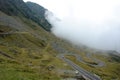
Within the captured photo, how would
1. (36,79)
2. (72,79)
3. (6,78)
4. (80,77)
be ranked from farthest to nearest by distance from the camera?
(80,77) → (72,79) → (36,79) → (6,78)

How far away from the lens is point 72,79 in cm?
8875

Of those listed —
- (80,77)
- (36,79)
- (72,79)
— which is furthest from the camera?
(80,77)

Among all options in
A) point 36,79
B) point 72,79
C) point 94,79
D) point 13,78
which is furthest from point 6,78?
point 94,79

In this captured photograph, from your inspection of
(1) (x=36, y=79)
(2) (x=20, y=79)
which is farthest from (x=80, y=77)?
(2) (x=20, y=79)

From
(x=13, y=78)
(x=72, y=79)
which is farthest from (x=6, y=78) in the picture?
(x=72, y=79)

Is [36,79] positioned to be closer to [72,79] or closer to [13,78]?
[13,78]

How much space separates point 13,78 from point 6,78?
188cm

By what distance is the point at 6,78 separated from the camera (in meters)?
53.1

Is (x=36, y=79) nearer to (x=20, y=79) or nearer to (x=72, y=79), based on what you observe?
(x=20, y=79)

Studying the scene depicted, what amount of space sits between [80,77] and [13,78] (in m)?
48.2

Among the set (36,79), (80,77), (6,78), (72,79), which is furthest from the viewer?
(80,77)

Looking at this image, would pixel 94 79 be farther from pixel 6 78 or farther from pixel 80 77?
pixel 6 78

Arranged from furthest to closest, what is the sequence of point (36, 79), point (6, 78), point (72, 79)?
1. point (72, 79)
2. point (36, 79)
3. point (6, 78)

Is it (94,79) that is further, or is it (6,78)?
(94,79)
